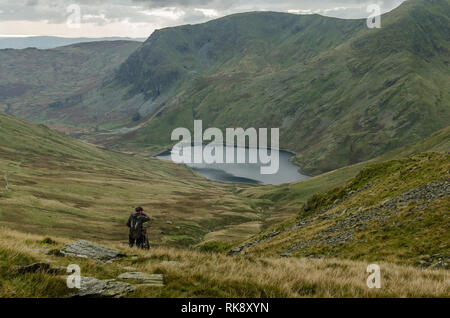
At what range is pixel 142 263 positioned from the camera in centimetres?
1669

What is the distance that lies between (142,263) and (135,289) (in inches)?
187

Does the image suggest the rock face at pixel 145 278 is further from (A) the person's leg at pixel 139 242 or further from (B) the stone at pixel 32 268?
(A) the person's leg at pixel 139 242

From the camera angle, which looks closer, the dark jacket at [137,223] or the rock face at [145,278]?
the rock face at [145,278]

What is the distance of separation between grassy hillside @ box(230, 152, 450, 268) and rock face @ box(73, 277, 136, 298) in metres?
19.0

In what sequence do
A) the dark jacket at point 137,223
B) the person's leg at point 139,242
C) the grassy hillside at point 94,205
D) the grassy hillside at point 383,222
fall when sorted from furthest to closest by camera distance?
the grassy hillside at point 94,205 → the grassy hillside at point 383,222 → the person's leg at point 139,242 → the dark jacket at point 137,223

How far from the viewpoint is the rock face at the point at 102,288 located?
11.5 metres

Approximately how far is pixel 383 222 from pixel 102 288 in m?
29.4

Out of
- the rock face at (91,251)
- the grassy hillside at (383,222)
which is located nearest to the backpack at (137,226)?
the rock face at (91,251)

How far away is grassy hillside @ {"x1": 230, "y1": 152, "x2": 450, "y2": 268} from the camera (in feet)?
90.8

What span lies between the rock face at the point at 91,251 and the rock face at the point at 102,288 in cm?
531

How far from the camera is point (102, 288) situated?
12039 mm

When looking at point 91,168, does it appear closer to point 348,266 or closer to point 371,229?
point 371,229

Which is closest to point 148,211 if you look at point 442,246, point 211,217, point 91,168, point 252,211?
point 211,217
